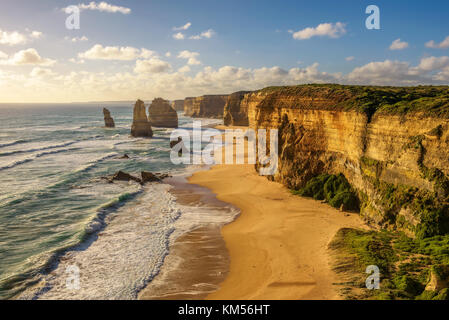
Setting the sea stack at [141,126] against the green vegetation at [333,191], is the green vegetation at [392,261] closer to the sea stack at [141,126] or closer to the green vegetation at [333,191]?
the green vegetation at [333,191]

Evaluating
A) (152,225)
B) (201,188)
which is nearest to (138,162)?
(201,188)

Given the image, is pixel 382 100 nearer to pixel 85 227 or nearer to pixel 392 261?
pixel 392 261

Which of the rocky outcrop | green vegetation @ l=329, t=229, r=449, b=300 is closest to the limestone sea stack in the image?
the rocky outcrop

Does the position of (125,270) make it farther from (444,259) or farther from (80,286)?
(444,259)

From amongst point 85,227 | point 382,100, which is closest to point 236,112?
point 382,100

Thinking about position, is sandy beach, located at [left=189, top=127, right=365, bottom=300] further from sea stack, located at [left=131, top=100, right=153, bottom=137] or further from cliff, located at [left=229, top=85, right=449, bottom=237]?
sea stack, located at [left=131, top=100, right=153, bottom=137]

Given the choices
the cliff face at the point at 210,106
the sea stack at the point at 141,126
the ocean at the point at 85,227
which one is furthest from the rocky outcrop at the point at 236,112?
the ocean at the point at 85,227
